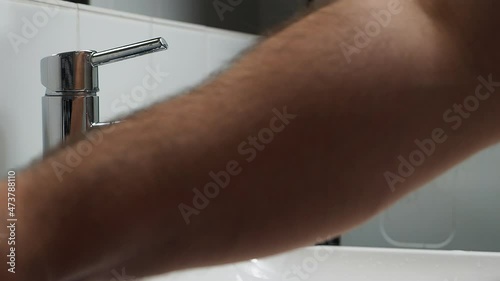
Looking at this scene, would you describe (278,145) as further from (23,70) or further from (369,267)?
(369,267)

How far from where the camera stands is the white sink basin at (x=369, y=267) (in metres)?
0.58

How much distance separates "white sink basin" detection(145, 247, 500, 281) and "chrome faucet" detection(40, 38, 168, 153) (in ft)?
0.69

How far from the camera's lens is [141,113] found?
23cm

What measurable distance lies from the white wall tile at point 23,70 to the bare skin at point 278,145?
0.84 feet

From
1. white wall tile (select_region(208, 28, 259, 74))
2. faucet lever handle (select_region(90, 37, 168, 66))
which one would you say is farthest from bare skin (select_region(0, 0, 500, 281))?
white wall tile (select_region(208, 28, 259, 74))

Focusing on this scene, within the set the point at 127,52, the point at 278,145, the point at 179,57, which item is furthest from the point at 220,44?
the point at 278,145

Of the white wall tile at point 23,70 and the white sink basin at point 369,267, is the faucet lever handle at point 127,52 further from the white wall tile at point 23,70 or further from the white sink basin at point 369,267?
the white sink basin at point 369,267

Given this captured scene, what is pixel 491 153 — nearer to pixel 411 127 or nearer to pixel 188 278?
pixel 188 278

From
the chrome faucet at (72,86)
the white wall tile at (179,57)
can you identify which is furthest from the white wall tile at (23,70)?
the white wall tile at (179,57)

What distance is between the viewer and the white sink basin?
0.58m

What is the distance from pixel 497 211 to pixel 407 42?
0.72 metres

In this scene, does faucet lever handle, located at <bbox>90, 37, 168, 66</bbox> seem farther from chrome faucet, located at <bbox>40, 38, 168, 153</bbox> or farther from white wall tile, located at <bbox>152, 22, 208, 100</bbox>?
white wall tile, located at <bbox>152, 22, 208, 100</bbox>

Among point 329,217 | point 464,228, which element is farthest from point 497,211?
point 329,217

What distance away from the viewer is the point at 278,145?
0.21 metres
